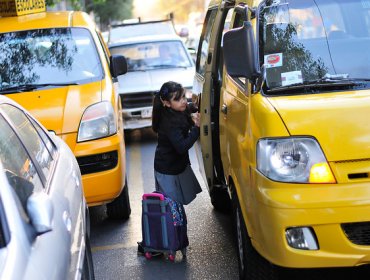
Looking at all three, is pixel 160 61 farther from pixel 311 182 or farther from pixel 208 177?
pixel 311 182

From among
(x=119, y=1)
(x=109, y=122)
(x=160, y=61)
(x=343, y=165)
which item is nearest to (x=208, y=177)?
(x=109, y=122)

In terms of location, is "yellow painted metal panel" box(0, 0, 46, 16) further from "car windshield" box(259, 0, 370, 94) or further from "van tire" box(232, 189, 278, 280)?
"van tire" box(232, 189, 278, 280)

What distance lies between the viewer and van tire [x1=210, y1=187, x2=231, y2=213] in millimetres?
5855

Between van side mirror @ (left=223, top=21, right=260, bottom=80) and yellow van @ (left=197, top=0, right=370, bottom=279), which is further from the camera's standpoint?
van side mirror @ (left=223, top=21, right=260, bottom=80)

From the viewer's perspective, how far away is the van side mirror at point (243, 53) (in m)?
3.68

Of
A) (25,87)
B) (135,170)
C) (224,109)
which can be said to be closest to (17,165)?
(224,109)

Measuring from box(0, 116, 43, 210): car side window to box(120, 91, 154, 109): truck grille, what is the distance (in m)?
6.90

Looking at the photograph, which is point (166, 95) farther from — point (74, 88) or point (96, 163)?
point (74, 88)

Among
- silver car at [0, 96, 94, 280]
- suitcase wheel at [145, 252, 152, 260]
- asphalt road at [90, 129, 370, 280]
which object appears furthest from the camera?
suitcase wheel at [145, 252, 152, 260]

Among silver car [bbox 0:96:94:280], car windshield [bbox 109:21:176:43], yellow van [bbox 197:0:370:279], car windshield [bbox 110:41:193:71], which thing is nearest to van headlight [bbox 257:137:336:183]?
yellow van [bbox 197:0:370:279]

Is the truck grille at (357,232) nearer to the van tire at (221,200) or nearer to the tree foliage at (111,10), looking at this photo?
the van tire at (221,200)

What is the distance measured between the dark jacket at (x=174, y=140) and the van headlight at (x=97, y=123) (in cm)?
61

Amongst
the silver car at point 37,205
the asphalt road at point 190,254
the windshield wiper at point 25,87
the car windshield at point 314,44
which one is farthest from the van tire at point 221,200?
the car windshield at point 314,44

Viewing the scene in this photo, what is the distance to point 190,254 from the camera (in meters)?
5.11
